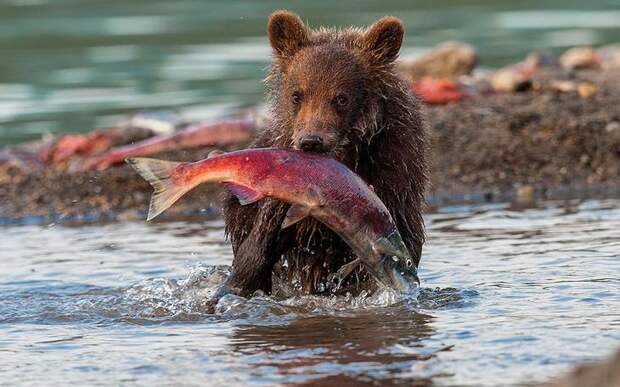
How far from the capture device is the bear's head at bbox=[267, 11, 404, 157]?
7.89m

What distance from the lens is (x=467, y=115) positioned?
13195 mm

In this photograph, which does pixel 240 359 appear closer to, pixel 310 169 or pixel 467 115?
pixel 310 169

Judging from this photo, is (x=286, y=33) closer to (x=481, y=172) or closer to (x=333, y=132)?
(x=333, y=132)

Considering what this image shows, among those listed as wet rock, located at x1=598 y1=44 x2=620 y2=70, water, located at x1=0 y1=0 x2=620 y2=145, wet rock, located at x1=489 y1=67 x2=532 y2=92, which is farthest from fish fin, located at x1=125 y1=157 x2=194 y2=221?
wet rock, located at x1=598 y1=44 x2=620 y2=70

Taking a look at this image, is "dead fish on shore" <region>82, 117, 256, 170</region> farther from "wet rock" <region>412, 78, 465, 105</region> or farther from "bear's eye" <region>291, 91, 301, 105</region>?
"bear's eye" <region>291, 91, 301, 105</region>

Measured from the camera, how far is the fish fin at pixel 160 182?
732 cm

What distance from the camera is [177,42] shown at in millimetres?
23016

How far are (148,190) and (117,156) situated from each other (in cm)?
73

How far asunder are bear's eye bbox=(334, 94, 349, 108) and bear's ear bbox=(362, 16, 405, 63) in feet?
1.33

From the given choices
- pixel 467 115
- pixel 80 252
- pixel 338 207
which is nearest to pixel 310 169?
pixel 338 207

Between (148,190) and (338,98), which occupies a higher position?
(338,98)

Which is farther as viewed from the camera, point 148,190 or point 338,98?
point 148,190

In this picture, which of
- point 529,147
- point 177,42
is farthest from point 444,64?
point 177,42

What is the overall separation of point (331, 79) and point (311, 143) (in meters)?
0.64
